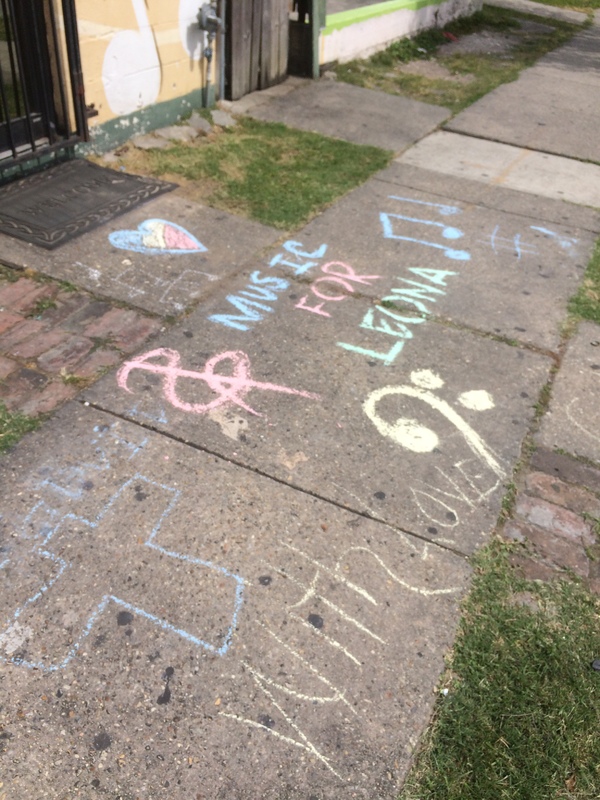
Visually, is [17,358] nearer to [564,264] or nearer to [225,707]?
[225,707]

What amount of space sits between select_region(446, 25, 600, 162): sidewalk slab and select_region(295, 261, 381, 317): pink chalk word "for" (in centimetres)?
365

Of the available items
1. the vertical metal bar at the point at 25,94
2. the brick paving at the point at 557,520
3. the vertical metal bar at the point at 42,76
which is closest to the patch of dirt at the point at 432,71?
the vertical metal bar at the point at 42,76

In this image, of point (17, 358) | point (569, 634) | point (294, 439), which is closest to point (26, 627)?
point (294, 439)

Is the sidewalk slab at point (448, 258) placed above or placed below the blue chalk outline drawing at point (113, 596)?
above

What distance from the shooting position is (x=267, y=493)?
2908 mm

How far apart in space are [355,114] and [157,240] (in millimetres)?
3709

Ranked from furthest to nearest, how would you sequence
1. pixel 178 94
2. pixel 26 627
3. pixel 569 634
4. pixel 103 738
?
pixel 178 94 → pixel 569 634 → pixel 26 627 → pixel 103 738

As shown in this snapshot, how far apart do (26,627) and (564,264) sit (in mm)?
4135

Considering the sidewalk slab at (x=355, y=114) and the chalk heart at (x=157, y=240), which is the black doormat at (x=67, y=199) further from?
the sidewalk slab at (x=355, y=114)

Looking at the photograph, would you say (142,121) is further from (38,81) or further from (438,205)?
(438,205)

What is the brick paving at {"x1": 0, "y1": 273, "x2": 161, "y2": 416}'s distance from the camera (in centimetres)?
331

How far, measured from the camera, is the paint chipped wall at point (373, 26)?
8586mm

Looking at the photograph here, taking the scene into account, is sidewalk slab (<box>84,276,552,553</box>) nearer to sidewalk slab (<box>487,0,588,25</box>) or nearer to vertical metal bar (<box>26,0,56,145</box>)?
vertical metal bar (<box>26,0,56,145</box>)

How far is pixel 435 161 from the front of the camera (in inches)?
254
